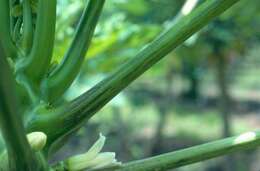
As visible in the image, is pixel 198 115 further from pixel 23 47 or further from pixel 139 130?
pixel 23 47

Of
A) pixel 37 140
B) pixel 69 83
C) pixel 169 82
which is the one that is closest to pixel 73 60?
pixel 69 83

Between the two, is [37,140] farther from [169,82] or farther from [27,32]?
[169,82]

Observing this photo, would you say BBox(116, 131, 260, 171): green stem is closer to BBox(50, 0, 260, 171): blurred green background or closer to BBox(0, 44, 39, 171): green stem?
BBox(0, 44, 39, 171): green stem

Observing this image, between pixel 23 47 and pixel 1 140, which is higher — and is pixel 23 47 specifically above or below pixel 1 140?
above

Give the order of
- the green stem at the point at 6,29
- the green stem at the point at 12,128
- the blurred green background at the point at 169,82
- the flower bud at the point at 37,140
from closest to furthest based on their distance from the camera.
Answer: the green stem at the point at 12,128
the flower bud at the point at 37,140
the green stem at the point at 6,29
the blurred green background at the point at 169,82

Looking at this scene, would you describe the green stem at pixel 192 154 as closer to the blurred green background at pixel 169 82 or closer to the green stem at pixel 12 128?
the green stem at pixel 12 128

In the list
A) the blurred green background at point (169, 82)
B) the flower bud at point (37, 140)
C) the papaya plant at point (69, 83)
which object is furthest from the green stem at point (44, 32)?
the blurred green background at point (169, 82)

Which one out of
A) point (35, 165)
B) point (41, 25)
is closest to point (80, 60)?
point (41, 25)
